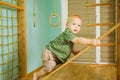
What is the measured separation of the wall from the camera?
316 cm

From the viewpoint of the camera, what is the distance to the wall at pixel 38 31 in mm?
3156

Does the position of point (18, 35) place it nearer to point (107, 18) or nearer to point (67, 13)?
point (67, 13)

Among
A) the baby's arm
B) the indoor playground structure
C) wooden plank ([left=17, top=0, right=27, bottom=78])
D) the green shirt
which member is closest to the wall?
the indoor playground structure

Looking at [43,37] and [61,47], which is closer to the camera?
[61,47]

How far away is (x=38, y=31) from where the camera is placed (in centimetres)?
359

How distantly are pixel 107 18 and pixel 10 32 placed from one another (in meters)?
2.23

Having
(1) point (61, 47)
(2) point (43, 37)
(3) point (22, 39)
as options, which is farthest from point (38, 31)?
(1) point (61, 47)

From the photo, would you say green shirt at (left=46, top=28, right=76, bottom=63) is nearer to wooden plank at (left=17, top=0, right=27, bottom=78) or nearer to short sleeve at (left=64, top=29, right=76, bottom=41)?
short sleeve at (left=64, top=29, right=76, bottom=41)

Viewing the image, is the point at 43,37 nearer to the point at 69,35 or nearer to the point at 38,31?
the point at 38,31

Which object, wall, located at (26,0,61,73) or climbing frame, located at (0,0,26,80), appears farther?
wall, located at (26,0,61,73)

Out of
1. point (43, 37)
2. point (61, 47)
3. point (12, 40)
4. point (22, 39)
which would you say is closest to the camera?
point (61, 47)

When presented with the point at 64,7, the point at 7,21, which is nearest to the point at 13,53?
the point at 7,21

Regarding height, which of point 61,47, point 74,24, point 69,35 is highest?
point 74,24

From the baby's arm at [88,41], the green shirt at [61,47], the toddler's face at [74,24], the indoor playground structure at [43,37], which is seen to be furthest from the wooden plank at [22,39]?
the baby's arm at [88,41]
